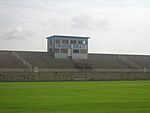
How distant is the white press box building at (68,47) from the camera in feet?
325

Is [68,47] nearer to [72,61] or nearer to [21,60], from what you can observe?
[72,61]

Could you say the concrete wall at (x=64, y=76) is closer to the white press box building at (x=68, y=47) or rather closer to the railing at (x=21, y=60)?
the railing at (x=21, y=60)

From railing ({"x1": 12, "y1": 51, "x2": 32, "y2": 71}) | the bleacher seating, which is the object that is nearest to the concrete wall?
railing ({"x1": 12, "y1": 51, "x2": 32, "y2": 71})

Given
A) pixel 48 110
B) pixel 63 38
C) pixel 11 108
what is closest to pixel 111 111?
pixel 48 110

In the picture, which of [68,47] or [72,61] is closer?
[72,61]

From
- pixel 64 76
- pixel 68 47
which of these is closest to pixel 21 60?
pixel 68 47

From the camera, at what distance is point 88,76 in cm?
8112

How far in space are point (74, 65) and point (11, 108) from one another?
7558cm

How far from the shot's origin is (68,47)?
329 ft

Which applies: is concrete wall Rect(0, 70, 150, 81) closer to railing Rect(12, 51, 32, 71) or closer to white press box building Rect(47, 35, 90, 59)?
railing Rect(12, 51, 32, 71)

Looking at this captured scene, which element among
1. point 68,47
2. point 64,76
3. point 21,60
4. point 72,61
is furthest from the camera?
point 68,47

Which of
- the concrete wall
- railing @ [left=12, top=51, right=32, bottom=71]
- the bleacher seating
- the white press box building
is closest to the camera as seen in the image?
the concrete wall

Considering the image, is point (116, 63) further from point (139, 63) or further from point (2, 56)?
point (2, 56)

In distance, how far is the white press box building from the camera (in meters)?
99.1
